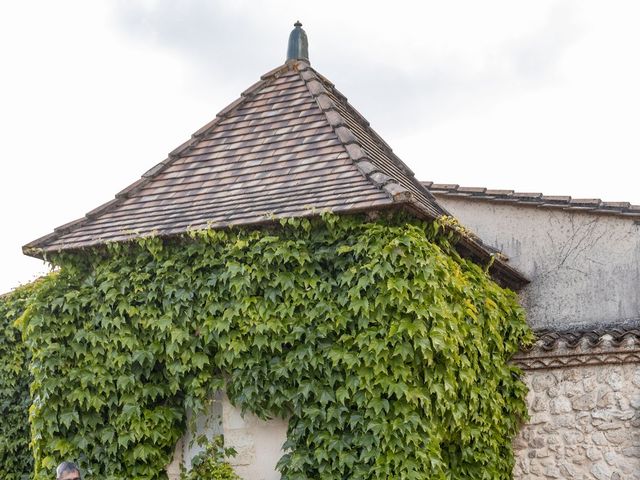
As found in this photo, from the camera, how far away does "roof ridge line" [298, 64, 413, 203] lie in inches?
331

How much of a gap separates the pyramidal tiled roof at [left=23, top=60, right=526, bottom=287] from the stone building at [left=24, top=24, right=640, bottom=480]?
0.06ft

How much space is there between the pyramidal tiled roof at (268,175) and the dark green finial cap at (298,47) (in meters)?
0.12

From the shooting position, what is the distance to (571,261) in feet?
39.5

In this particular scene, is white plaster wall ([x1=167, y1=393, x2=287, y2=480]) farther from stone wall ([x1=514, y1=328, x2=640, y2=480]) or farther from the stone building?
stone wall ([x1=514, y1=328, x2=640, y2=480])

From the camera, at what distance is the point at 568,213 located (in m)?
12.2

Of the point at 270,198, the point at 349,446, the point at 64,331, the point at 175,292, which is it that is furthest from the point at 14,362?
the point at 349,446

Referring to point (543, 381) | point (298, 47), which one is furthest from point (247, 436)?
point (298, 47)

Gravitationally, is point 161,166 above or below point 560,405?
above

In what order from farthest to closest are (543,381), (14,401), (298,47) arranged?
(14,401), (298,47), (543,381)

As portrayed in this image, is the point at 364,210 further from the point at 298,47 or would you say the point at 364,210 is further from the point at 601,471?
the point at 601,471

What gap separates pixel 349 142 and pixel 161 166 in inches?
95.9

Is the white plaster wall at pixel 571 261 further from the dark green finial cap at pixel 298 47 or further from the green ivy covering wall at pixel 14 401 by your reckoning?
the green ivy covering wall at pixel 14 401

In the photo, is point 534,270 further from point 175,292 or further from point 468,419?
point 175,292

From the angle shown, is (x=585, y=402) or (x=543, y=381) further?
(x=543, y=381)
